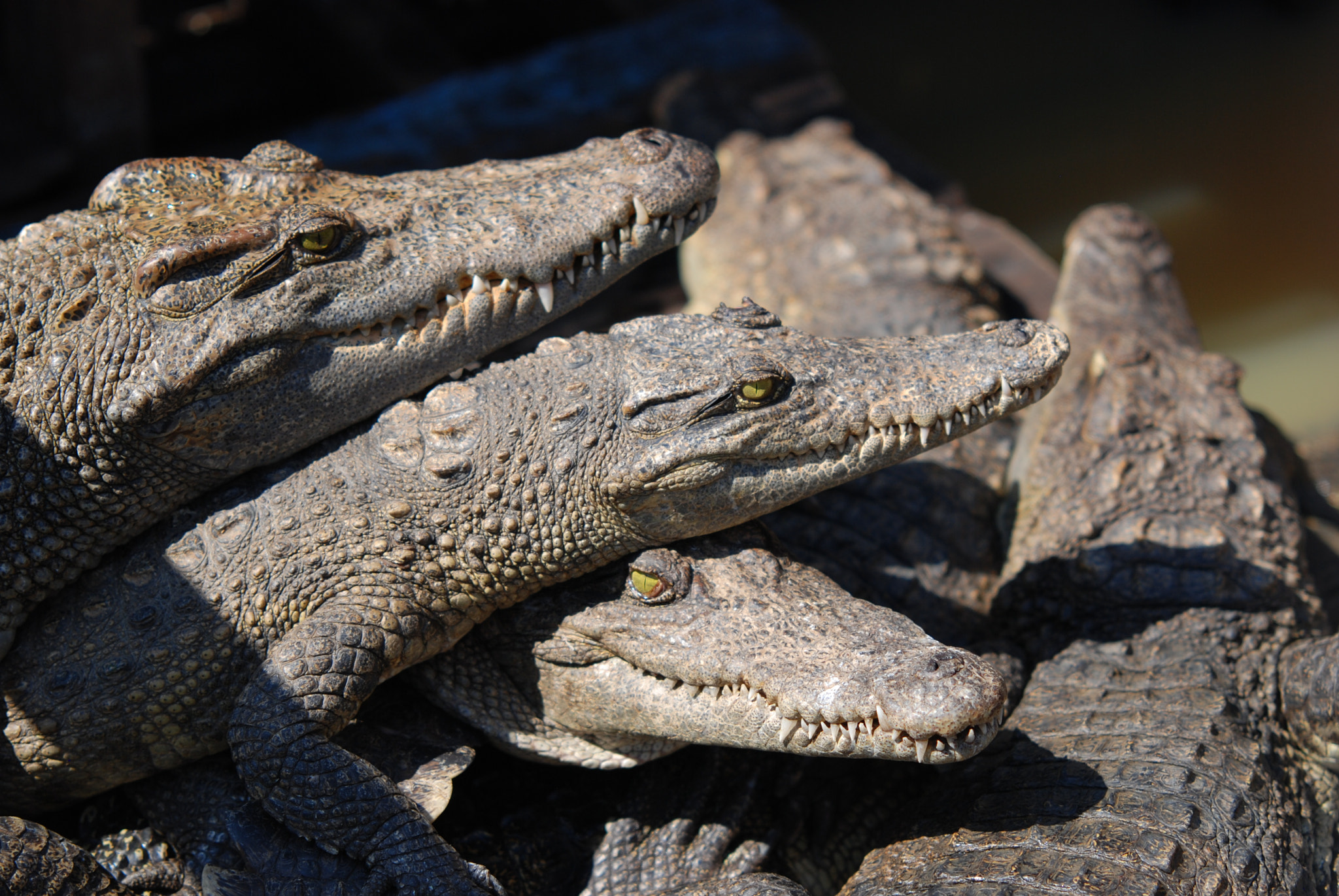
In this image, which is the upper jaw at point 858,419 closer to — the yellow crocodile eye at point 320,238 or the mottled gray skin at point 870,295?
the mottled gray skin at point 870,295

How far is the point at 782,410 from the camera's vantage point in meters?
2.42

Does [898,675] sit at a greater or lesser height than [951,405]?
lesser

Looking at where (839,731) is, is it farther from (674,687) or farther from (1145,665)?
(1145,665)

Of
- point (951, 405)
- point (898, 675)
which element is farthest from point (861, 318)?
point (898, 675)

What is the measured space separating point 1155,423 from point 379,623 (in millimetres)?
2598

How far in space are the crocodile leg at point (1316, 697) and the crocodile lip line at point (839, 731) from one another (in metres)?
1.26

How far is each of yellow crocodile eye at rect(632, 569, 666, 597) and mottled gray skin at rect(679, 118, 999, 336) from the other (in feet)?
5.21

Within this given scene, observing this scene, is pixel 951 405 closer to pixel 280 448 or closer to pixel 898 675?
pixel 898 675

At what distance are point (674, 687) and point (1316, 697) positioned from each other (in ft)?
6.13

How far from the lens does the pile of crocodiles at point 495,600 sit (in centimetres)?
237

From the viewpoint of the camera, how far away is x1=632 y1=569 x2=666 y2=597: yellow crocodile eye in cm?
254

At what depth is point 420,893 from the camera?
229cm

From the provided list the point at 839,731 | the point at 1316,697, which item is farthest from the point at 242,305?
the point at 1316,697

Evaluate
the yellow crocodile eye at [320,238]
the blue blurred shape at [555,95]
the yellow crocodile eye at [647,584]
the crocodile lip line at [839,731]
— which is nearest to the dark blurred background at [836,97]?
the blue blurred shape at [555,95]
